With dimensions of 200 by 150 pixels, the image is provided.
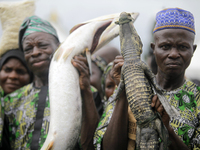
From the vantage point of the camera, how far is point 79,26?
2277 mm

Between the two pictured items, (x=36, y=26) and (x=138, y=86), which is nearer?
(x=138, y=86)

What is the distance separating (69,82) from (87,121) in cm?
41

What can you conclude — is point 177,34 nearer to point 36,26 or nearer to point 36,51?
point 36,51

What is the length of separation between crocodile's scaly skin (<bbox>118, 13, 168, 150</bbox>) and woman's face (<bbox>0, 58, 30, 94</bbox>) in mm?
2015

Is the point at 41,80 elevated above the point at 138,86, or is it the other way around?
the point at 138,86

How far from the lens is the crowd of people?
1802 mm

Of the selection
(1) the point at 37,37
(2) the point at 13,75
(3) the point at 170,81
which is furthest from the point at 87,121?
(2) the point at 13,75

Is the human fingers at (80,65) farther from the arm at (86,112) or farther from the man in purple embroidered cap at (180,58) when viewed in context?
the man in purple embroidered cap at (180,58)

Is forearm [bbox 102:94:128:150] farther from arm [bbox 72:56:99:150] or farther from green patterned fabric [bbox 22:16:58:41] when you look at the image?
green patterned fabric [bbox 22:16:58:41]

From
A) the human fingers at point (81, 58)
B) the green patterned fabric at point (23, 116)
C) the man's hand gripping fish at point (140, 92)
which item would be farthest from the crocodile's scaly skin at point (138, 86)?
the green patterned fabric at point (23, 116)

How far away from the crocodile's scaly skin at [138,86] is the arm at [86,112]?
58 cm

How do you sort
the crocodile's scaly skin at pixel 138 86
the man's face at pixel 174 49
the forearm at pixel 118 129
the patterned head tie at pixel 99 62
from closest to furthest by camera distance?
the crocodile's scaly skin at pixel 138 86 < the forearm at pixel 118 129 < the man's face at pixel 174 49 < the patterned head tie at pixel 99 62

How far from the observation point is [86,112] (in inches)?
84.0

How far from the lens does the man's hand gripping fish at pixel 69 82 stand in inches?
72.6
